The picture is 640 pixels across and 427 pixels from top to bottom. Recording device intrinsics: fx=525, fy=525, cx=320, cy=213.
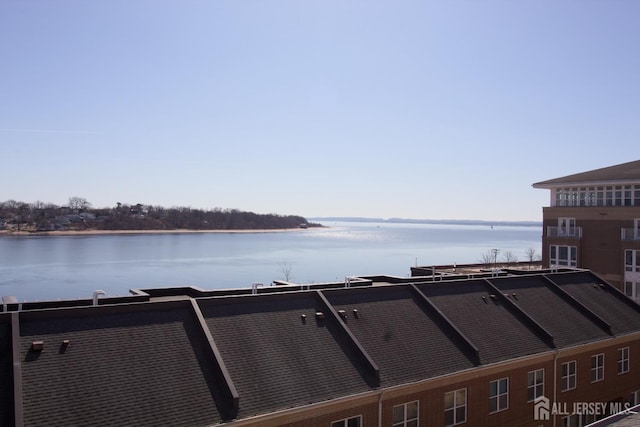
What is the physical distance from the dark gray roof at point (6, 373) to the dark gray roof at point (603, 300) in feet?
83.4

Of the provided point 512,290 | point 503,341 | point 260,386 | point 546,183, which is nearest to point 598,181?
point 546,183

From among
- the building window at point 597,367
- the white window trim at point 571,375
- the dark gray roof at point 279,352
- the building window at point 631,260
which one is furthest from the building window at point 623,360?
the building window at point 631,260

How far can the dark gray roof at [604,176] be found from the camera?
156ft

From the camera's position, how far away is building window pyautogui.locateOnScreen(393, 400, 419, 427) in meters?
16.8

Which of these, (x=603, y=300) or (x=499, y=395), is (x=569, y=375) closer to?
(x=499, y=395)

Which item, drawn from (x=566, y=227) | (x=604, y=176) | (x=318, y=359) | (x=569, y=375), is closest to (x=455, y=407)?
(x=318, y=359)

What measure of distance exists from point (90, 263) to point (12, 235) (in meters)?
89.3

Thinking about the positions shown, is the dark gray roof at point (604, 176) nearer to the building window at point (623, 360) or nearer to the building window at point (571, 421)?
the building window at point (623, 360)

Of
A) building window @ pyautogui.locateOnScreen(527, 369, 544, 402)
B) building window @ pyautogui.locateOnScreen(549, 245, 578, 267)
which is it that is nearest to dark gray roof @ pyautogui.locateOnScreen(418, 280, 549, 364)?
building window @ pyautogui.locateOnScreen(527, 369, 544, 402)

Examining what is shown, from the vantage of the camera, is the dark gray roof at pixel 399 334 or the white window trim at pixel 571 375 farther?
the white window trim at pixel 571 375

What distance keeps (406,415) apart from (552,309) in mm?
12544

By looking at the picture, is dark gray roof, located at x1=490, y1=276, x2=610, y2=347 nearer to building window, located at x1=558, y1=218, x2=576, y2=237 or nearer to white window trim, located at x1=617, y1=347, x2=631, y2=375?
white window trim, located at x1=617, y1=347, x2=631, y2=375

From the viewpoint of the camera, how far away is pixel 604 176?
49312 mm

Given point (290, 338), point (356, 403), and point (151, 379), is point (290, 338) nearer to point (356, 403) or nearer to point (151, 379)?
point (356, 403)
